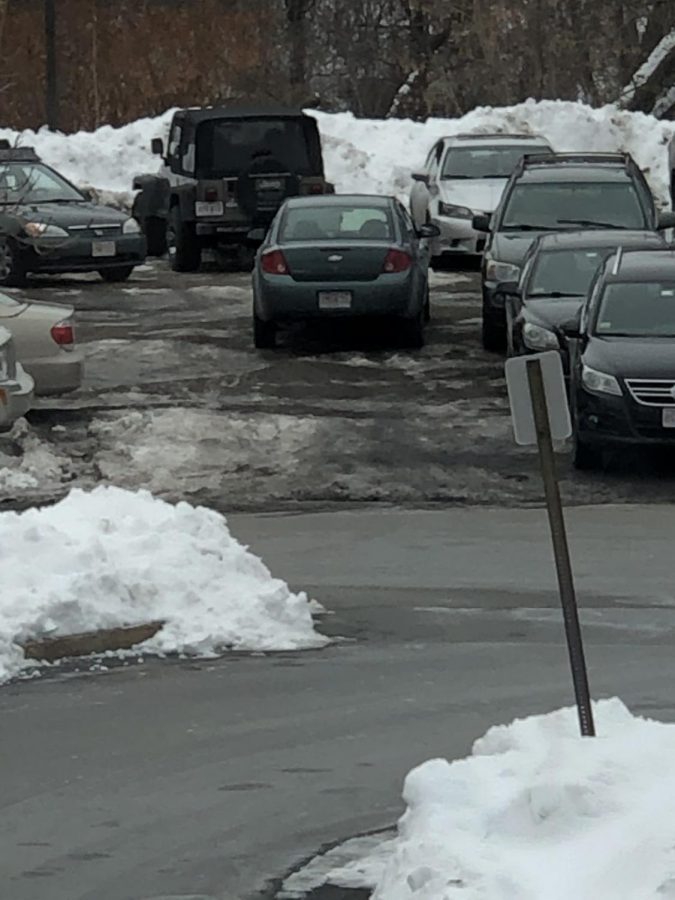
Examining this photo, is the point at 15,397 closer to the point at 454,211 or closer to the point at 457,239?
the point at 457,239

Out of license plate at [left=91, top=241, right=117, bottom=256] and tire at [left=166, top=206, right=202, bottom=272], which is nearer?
license plate at [left=91, top=241, right=117, bottom=256]

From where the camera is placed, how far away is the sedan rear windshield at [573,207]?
2191cm

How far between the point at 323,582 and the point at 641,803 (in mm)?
5969

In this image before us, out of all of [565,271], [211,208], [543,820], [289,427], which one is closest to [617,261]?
[565,271]

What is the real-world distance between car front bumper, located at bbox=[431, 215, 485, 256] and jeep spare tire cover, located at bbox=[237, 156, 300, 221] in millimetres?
1998

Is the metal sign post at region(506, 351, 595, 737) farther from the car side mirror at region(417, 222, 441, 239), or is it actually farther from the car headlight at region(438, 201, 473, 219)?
the car headlight at region(438, 201, 473, 219)

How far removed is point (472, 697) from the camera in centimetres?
882

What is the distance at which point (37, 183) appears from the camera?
89.2 feet

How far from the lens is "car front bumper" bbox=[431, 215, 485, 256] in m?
27.3

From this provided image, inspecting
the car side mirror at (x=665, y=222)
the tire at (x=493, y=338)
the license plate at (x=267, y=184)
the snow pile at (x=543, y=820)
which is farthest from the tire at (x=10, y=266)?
the snow pile at (x=543, y=820)

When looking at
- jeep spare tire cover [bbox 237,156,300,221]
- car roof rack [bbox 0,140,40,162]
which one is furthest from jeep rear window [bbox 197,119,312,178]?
car roof rack [bbox 0,140,40,162]

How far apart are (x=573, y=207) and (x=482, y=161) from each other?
283 inches

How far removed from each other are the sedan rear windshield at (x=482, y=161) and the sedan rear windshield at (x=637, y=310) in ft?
41.9

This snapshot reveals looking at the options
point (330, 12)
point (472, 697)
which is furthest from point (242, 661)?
point (330, 12)
